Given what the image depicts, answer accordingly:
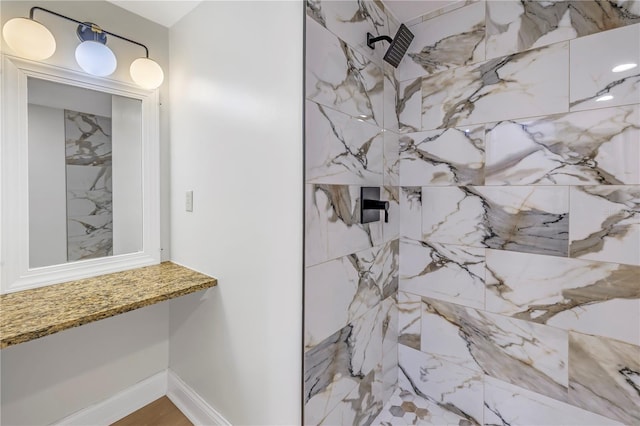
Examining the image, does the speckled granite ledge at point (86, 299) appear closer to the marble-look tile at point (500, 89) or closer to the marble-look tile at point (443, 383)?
the marble-look tile at point (443, 383)

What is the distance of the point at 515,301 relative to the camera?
144cm

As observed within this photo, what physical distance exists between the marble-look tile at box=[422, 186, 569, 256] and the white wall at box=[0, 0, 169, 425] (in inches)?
68.7

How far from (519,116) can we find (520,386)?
139cm

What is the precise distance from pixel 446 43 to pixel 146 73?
5.80 feet

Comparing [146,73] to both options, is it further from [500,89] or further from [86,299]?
[500,89]

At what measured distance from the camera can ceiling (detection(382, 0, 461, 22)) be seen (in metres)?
1.56

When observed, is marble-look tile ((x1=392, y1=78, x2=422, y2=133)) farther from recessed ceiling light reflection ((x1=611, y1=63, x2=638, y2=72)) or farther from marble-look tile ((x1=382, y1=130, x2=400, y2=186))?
recessed ceiling light reflection ((x1=611, y1=63, x2=638, y2=72))

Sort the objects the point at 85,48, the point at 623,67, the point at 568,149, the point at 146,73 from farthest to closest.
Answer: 1. the point at 146,73
2. the point at 85,48
3. the point at 568,149
4. the point at 623,67

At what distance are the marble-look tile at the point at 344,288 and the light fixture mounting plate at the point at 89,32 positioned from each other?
1.63 m

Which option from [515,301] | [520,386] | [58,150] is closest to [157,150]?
[58,150]

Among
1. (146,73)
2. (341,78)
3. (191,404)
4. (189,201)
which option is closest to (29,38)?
(146,73)

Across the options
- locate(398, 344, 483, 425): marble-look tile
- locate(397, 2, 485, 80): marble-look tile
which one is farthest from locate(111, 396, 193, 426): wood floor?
locate(397, 2, 485, 80): marble-look tile

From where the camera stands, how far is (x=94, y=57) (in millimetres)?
1425

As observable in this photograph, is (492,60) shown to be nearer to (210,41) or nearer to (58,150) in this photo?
(210,41)
